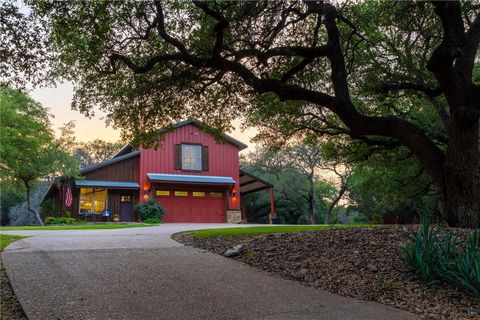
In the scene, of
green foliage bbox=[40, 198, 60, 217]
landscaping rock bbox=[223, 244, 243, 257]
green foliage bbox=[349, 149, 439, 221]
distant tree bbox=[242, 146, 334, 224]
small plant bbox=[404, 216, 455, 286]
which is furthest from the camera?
distant tree bbox=[242, 146, 334, 224]

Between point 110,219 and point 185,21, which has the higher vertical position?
point 185,21

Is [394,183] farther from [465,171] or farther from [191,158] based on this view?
[191,158]

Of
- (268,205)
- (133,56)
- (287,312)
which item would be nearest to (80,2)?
(133,56)

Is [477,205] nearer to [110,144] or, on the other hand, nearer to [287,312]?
[287,312]

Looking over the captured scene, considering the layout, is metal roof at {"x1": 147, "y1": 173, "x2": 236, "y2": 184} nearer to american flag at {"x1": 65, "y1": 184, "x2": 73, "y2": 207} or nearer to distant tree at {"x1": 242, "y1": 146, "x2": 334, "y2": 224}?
american flag at {"x1": 65, "y1": 184, "x2": 73, "y2": 207}

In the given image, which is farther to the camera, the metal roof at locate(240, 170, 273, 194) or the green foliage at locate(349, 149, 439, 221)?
the metal roof at locate(240, 170, 273, 194)

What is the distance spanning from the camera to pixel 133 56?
29.4 ft

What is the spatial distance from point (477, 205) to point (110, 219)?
21673 mm

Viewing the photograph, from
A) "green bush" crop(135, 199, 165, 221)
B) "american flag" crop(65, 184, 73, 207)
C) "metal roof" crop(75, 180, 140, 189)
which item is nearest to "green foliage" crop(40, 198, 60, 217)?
"american flag" crop(65, 184, 73, 207)

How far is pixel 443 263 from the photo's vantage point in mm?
4852

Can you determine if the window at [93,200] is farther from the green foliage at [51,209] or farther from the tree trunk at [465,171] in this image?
the tree trunk at [465,171]

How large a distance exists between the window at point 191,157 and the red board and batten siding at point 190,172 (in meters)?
0.35

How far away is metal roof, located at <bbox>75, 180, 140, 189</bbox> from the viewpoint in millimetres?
24078

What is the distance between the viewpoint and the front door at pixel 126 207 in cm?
2580
